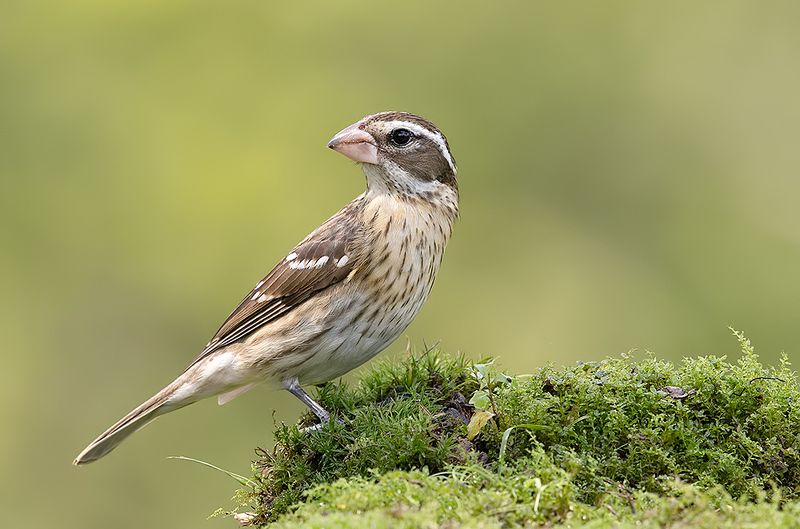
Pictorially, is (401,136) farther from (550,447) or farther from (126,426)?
(550,447)

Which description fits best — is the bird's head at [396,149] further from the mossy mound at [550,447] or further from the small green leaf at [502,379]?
the small green leaf at [502,379]

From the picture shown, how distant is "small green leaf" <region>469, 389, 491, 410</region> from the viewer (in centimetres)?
538

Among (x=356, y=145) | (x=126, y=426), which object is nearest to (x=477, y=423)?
(x=356, y=145)

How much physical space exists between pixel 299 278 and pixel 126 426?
1402 mm

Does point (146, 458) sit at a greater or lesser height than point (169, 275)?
lesser

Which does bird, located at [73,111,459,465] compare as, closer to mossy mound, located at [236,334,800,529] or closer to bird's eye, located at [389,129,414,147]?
bird's eye, located at [389,129,414,147]

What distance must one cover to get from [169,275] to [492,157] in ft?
14.4

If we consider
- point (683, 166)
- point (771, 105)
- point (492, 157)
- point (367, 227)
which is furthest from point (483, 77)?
point (367, 227)

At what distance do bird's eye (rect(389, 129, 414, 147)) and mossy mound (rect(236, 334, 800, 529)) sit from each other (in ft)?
5.36

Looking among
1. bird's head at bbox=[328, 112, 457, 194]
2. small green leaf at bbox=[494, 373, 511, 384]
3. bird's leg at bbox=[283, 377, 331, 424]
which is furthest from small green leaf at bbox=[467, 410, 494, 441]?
bird's head at bbox=[328, 112, 457, 194]

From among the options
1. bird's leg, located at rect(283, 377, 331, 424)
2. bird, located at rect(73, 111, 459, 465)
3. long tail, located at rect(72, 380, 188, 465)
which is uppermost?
bird, located at rect(73, 111, 459, 465)

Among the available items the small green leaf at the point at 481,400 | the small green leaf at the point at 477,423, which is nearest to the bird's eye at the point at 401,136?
the small green leaf at the point at 481,400

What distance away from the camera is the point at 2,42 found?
15.0m

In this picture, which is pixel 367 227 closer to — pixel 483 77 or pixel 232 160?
pixel 232 160
